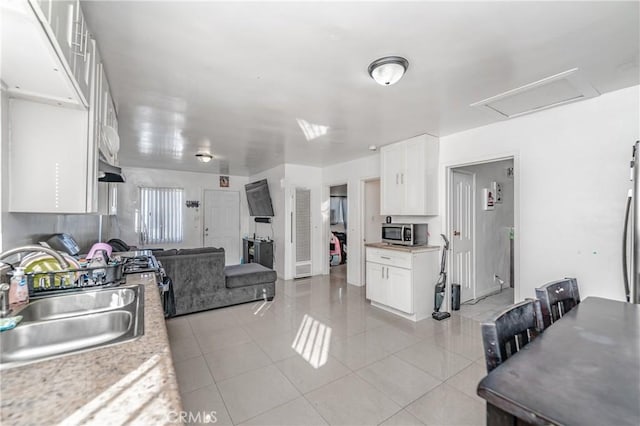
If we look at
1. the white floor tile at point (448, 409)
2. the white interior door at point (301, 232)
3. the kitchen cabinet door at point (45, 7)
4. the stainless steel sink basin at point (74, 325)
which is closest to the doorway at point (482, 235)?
the white floor tile at point (448, 409)

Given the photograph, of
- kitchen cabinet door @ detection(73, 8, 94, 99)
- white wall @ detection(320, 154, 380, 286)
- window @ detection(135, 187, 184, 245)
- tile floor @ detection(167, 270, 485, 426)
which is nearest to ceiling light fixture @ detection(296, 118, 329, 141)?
white wall @ detection(320, 154, 380, 286)

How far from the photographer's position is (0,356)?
100 cm

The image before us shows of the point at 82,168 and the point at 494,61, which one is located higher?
the point at 494,61

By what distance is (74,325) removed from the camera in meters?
1.25

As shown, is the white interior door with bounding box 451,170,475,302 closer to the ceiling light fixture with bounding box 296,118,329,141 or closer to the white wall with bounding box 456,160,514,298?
the white wall with bounding box 456,160,514,298

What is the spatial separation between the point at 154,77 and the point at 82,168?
1022 millimetres

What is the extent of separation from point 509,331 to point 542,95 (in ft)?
7.27

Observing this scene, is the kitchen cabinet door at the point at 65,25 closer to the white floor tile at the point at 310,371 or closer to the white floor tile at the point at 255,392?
the white floor tile at the point at 255,392

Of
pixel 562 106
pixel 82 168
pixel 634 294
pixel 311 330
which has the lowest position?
pixel 311 330

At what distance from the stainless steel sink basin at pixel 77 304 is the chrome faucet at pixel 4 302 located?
5 cm

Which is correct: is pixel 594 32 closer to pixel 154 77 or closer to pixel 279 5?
pixel 279 5

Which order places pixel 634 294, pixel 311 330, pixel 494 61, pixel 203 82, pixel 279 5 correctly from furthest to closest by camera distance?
pixel 311 330
pixel 203 82
pixel 634 294
pixel 494 61
pixel 279 5

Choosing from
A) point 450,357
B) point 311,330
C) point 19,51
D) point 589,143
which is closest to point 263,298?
point 311,330

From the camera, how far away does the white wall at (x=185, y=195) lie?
5887 millimetres
